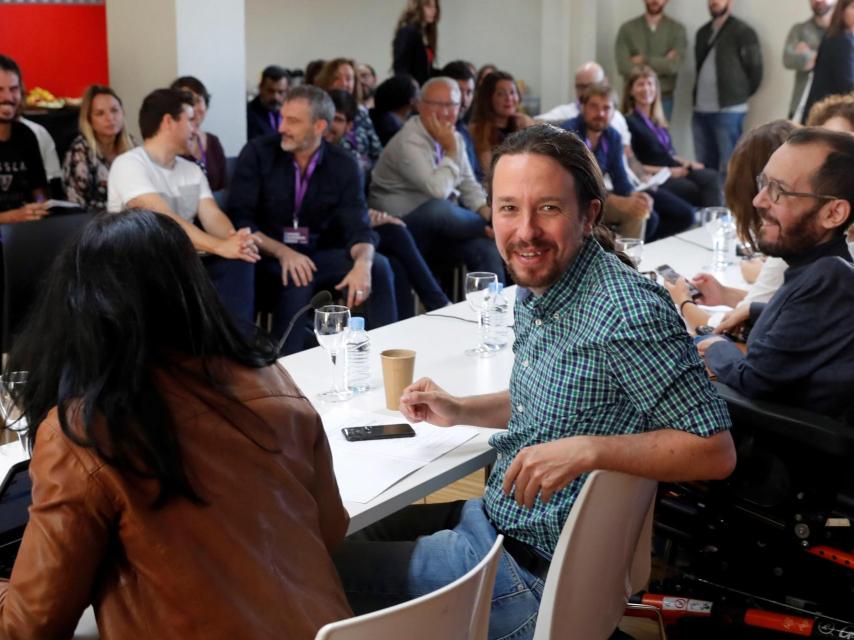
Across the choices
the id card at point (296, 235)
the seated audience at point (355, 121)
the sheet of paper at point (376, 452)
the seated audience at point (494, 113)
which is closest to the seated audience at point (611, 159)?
the seated audience at point (494, 113)

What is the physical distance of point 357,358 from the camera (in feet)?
8.05

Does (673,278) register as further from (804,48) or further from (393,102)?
(804,48)

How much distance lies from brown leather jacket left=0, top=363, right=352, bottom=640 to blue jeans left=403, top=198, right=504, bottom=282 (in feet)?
12.7

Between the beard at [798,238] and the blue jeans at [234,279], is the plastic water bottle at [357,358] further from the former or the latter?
the blue jeans at [234,279]

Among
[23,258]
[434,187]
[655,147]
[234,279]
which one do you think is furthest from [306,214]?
[655,147]

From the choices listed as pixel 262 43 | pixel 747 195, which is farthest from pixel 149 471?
pixel 262 43

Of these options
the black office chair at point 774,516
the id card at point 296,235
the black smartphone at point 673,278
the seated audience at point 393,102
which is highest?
the seated audience at point 393,102

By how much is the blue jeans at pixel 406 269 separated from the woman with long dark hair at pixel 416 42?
8.99 feet

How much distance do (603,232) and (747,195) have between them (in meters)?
1.07

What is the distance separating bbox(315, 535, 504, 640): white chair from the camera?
1.18m

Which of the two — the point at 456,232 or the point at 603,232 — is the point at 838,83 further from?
the point at 603,232

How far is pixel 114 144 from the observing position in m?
5.07

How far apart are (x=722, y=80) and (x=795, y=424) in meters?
7.06

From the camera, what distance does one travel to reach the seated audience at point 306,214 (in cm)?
441
